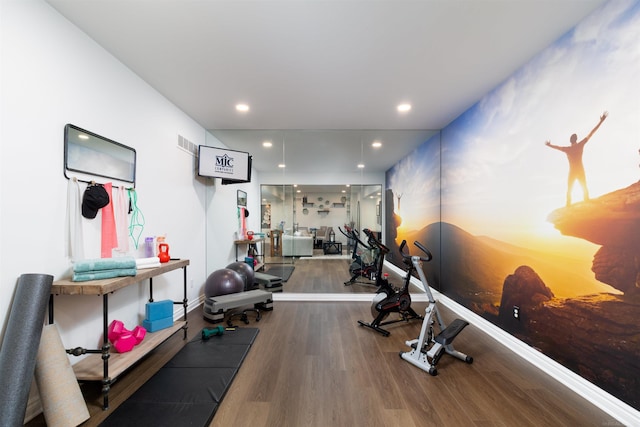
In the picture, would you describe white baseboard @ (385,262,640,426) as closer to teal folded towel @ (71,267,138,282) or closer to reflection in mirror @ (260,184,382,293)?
reflection in mirror @ (260,184,382,293)

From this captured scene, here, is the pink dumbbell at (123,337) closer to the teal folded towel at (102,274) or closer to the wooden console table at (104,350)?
the wooden console table at (104,350)

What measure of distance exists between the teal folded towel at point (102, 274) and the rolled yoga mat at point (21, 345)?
164mm

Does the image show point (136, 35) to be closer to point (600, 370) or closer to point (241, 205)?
point (241, 205)

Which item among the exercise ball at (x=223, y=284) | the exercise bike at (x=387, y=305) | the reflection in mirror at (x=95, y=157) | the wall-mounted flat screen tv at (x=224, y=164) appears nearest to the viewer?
the reflection in mirror at (x=95, y=157)

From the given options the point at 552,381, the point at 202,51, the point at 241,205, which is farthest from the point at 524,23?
the point at 241,205

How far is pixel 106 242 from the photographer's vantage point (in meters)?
2.29

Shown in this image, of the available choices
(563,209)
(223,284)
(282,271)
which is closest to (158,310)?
(223,284)

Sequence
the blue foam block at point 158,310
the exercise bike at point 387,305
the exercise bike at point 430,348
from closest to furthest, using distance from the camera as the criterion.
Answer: the exercise bike at point 430,348 < the blue foam block at point 158,310 < the exercise bike at point 387,305

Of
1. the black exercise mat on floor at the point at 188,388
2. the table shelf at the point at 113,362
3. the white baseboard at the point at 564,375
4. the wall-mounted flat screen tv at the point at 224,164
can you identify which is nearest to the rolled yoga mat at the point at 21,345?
the table shelf at the point at 113,362

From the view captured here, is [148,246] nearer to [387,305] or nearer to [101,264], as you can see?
[101,264]

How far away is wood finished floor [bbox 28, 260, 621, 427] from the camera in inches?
69.9

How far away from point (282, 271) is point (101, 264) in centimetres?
373

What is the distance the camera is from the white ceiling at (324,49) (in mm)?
1893

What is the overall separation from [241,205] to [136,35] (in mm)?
3496
